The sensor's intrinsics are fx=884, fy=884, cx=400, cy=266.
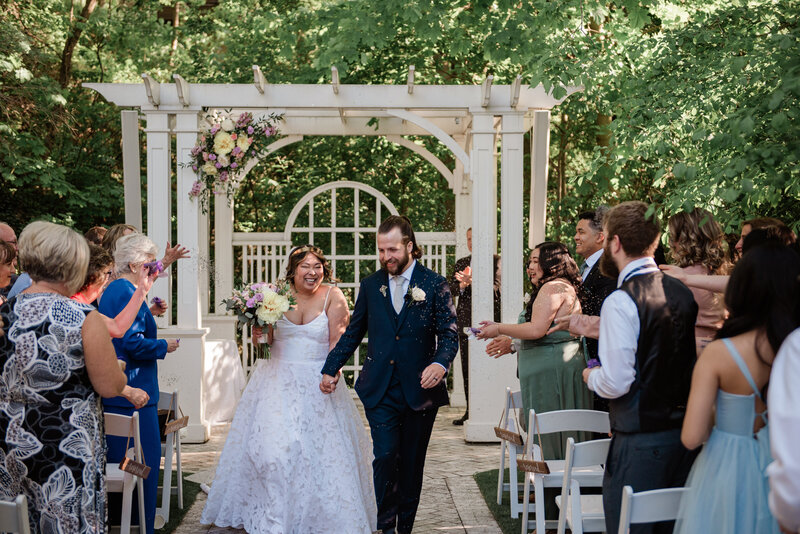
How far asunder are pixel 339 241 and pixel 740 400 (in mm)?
10034

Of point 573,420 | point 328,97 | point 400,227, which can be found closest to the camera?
point 573,420

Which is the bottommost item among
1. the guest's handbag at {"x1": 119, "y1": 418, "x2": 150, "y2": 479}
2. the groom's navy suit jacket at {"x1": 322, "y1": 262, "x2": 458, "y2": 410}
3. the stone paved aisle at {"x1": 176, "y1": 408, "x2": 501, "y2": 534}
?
the stone paved aisle at {"x1": 176, "y1": 408, "x2": 501, "y2": 534}

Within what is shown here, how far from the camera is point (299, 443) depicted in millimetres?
5129

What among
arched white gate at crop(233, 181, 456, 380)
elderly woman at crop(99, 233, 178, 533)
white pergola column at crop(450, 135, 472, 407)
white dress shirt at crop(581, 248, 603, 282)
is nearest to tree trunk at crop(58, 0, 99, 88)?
arched white gate at crop(233, 181, 456, 380)

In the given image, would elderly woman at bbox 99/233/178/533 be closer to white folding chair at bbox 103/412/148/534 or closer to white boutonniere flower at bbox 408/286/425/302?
white folding chair at bbox 103/412/148/534

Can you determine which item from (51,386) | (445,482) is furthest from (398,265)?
(445,482)

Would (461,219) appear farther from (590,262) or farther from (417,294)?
(417,294)

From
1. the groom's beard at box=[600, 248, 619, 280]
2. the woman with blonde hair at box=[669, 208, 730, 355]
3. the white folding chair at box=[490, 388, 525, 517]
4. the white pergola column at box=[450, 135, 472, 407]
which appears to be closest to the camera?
the groom's beard at box=[600, 248, 619, 280]

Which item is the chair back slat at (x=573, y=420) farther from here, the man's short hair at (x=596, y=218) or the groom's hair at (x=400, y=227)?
the man's short hair at (x=596, y=218)

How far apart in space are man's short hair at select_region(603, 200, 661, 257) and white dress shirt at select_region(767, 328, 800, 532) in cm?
144

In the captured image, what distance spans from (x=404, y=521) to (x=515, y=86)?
4.21m

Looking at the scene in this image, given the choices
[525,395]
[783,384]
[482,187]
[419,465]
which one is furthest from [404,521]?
[482,187]

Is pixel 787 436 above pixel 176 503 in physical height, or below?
above

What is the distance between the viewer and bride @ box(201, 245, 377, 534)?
504cm
